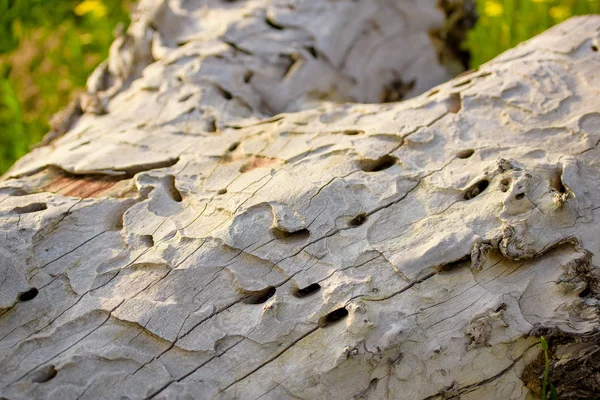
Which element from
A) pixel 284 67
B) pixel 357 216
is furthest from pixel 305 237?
pixel 284 67

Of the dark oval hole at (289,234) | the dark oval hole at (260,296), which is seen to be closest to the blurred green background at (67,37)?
the dark oval hole at (289,234)

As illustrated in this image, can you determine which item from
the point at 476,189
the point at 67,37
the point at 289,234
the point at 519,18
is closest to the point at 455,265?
the point at 476,189

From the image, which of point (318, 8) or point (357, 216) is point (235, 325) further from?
point (318, 8)

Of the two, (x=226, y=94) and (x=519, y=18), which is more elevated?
(x=226, y=94)

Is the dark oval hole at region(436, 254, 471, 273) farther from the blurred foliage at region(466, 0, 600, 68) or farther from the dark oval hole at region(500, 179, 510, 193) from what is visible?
the blurred foliage at region(466, 0, 600, 68)

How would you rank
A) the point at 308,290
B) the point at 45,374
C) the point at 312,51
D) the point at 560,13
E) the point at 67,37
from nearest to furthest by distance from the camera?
the point at 45,374, the point at 308,290, the point at 312,51, the point at 560,13, the point at 67,37

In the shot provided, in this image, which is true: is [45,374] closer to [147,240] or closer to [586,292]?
[147,240]

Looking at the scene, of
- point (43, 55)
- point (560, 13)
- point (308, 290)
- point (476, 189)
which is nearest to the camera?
point (308, 290)
